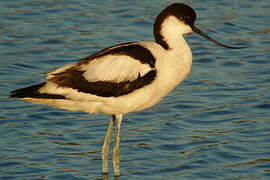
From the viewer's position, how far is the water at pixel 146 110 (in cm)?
885

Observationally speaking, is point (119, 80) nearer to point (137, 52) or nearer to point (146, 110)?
point (137, 52)

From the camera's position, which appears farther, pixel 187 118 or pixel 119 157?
pixel 187 118

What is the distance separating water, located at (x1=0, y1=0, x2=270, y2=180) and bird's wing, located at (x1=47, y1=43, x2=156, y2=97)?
1097 millimetres

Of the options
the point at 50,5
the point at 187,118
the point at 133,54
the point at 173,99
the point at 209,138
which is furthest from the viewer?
the point at 50,5

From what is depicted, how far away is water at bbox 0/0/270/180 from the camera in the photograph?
348 inches

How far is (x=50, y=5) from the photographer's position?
14.7 meters

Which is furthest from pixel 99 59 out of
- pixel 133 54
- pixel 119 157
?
pixel 119 157

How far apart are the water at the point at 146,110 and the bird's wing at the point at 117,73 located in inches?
43.2

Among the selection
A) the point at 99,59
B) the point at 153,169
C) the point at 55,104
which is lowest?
the point at 153,169

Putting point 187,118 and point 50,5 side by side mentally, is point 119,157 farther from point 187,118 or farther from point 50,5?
point 50,5

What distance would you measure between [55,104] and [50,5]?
264 inches

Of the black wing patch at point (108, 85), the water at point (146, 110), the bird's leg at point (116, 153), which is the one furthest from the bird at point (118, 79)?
the water at point (146, 110)

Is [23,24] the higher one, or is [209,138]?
[23,24]

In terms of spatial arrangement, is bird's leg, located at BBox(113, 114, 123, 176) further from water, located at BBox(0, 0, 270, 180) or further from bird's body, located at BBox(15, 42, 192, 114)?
bird's body, located at BBox(15, 42, 192, 114)
